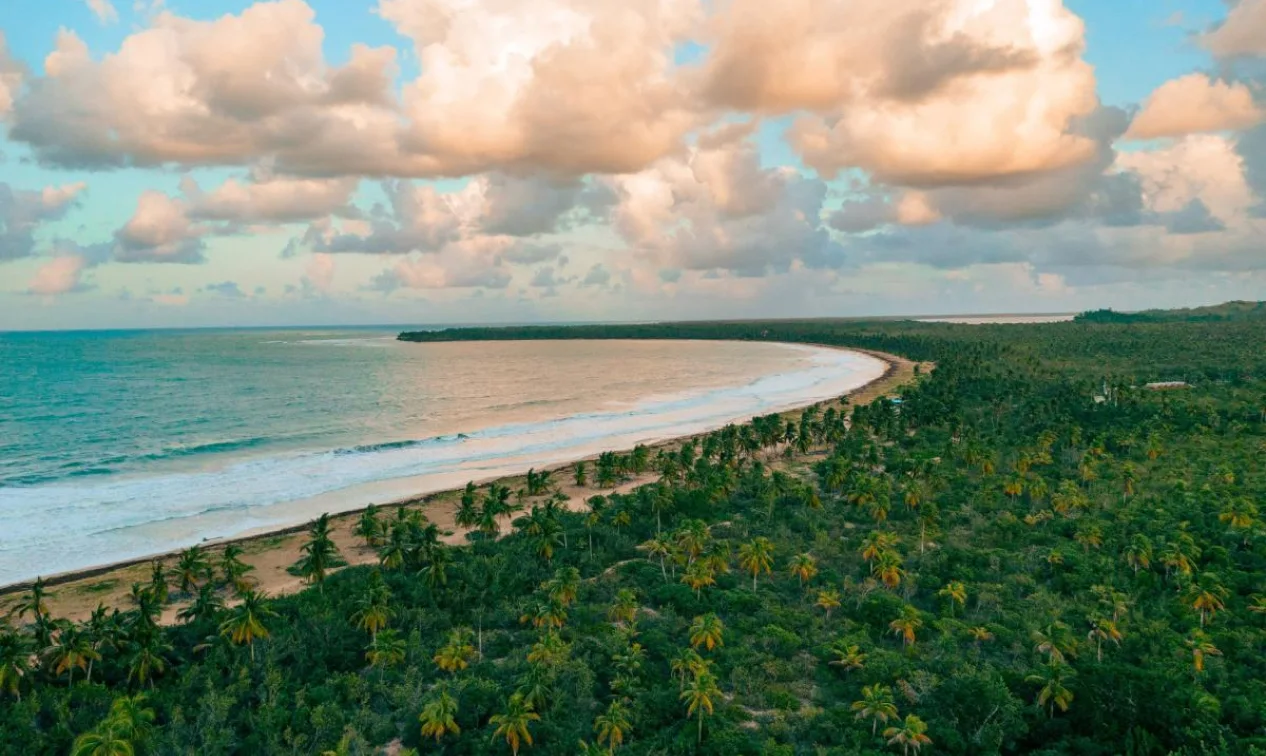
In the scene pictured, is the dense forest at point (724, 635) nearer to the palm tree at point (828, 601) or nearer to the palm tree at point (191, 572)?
the palm tree at point (191, 572)

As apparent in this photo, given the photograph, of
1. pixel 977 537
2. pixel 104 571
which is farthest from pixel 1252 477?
pixel 104 571

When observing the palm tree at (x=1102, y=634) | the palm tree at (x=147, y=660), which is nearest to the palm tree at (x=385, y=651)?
the palm tree at (x=147, y=660)

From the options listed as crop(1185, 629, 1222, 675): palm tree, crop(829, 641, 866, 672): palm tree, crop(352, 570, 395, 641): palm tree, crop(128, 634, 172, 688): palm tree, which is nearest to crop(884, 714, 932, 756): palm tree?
crop(829, 641, 866, 672): palm tree

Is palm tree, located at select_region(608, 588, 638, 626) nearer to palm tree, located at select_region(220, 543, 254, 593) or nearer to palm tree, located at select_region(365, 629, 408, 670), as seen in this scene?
palm tree, located at select_region(365, 629, 408, 670)

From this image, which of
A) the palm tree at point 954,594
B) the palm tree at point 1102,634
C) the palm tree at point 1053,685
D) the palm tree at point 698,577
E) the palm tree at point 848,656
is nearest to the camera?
the palm tree at point 1053,685

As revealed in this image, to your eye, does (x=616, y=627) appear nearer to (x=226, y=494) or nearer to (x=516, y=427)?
(x=226, y=494)

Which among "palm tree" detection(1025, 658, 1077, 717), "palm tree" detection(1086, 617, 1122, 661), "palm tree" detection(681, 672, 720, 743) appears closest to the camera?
"palm tree" detection(681, 672, 720, 743)

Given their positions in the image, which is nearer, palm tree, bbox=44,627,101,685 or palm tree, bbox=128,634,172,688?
palm tree, bbox=44,627,101,685
